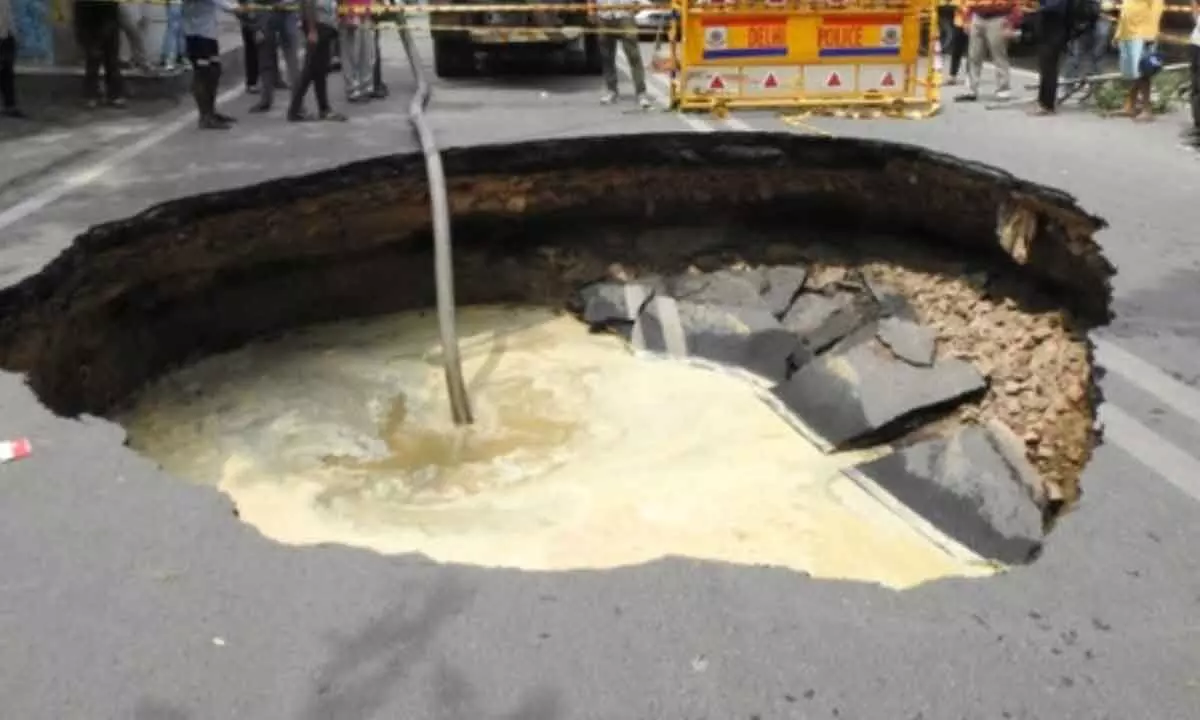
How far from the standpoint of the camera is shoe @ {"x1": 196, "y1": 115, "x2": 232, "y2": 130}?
32.7 feet

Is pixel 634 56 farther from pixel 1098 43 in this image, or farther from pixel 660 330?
pixel 1098 43

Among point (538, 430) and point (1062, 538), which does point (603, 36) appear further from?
point (1062, 538)

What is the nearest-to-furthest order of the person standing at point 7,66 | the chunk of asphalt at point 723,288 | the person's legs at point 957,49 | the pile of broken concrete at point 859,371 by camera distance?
1. the pile of broken concrete at point 859,371
2. the chunk of asphalt at point 723,288
3. the person standing at point 7,66
4. the person's legs at point 957,49

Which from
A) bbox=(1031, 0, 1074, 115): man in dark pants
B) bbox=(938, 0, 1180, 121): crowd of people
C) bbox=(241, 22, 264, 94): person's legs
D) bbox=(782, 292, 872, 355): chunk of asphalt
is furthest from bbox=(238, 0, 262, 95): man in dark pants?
bbox=(1031, 0, 1074, 115): man in dark pants

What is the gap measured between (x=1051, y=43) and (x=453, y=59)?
22.5 feet

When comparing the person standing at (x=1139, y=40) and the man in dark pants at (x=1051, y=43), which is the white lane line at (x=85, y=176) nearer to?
the man in dark pants at (x=1051, y=43)

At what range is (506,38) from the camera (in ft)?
43.4

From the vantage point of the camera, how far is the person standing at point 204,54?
32.2 feet

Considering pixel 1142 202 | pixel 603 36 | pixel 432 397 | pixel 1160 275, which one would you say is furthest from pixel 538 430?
pixel 603 36

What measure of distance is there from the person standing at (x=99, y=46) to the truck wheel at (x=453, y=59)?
3687mm

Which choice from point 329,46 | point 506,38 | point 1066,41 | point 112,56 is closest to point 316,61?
point 329,46

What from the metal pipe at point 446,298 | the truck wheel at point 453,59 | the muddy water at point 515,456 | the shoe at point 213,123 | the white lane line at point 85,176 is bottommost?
the muddy water at point 515,456

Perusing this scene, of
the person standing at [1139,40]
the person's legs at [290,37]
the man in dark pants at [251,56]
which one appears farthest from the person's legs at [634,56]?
the person standing at [1139,40]

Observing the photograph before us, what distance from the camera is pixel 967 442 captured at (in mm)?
5801
